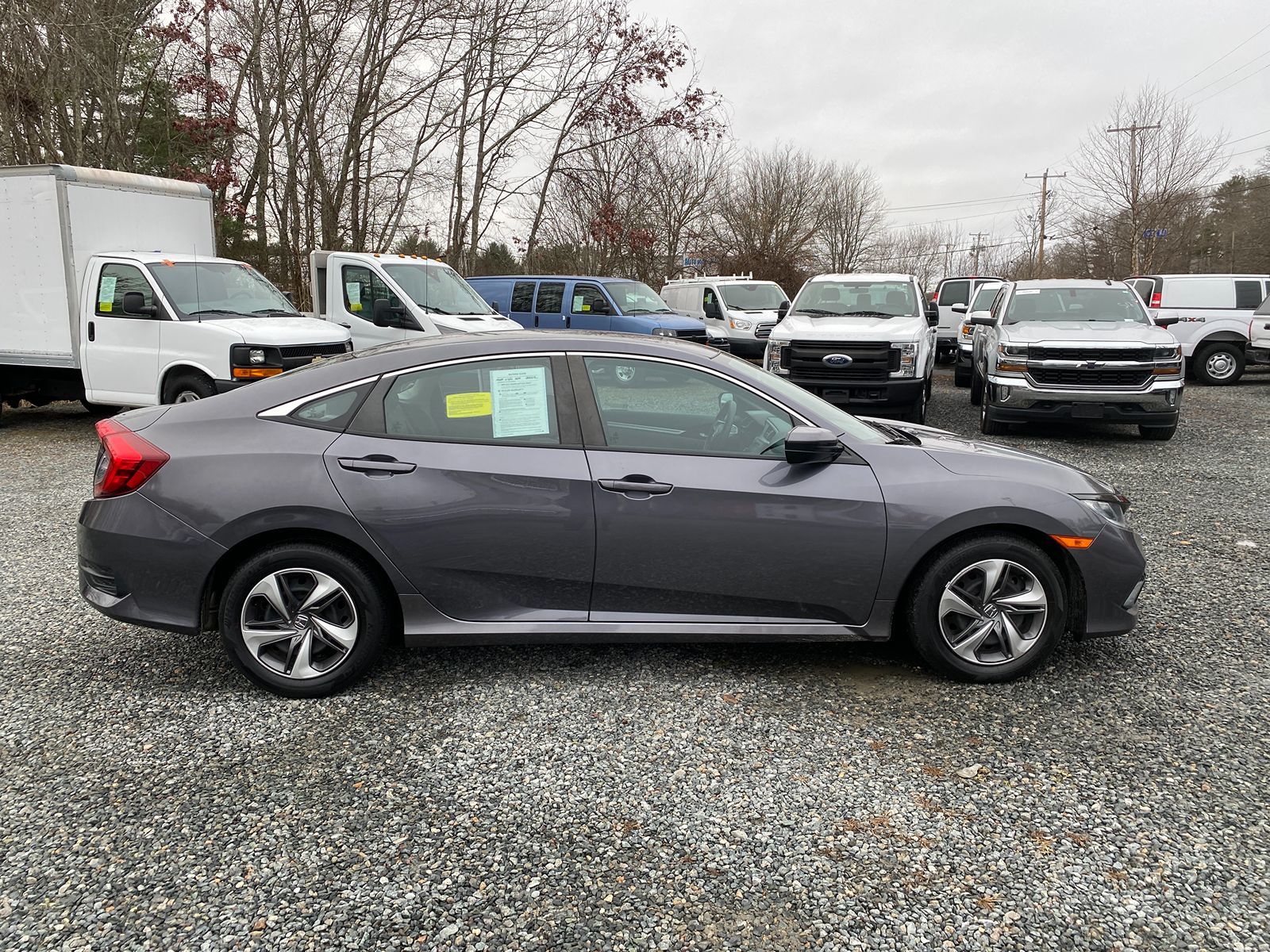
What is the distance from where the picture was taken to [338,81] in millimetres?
20297

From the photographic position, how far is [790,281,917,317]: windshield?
1261 centimetres

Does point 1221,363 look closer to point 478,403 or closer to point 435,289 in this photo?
point 435,289

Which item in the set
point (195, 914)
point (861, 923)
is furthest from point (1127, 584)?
point (195, 914)

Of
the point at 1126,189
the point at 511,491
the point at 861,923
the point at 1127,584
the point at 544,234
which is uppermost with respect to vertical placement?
the point at 1126,189

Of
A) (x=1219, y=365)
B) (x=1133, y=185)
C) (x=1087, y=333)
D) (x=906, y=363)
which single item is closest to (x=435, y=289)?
(x=906, y=363)

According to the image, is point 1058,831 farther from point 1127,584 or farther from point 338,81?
point 338,81

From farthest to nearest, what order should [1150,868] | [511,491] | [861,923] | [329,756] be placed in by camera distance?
[511,491] → [329,756] → [1150,868] → [861,923]

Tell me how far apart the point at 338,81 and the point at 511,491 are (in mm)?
19716

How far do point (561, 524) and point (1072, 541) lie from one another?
2.18 m

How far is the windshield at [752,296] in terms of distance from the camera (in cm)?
2041

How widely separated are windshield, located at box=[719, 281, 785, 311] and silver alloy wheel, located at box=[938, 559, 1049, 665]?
16.8m

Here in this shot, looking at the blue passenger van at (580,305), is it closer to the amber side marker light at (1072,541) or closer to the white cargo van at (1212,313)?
the white cargo van at (1212,313)

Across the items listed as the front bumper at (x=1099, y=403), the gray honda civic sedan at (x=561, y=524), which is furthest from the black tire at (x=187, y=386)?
the front bumper at (x=1099, y=403)

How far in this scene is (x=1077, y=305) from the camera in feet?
38.4
